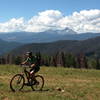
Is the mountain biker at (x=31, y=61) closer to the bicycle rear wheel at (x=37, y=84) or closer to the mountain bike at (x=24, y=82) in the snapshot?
the mountain bike at (x=24, y=82)

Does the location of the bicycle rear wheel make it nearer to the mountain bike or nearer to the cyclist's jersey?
the mountain bike

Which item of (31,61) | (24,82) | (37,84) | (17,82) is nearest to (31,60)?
(31,61)

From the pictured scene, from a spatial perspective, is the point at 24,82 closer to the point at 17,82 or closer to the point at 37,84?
the point at 17,82

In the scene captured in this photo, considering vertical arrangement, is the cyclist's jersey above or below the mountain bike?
above

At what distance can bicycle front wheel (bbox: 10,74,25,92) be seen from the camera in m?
17.8

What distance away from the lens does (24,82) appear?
59.1ft

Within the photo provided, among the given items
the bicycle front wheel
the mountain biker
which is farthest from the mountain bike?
the mountain biker

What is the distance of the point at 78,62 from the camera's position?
533 ft

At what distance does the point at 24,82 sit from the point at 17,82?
19.8 inches

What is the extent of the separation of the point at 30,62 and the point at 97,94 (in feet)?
17.1

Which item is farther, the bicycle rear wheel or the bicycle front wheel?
the bicycle rear wheel

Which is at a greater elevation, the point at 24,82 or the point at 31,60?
the point at 31,60

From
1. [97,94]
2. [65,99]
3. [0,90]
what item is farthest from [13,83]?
[97,94]

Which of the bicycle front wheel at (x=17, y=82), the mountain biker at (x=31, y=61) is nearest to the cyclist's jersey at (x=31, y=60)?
the mountain biker at (x=31, y=61)
